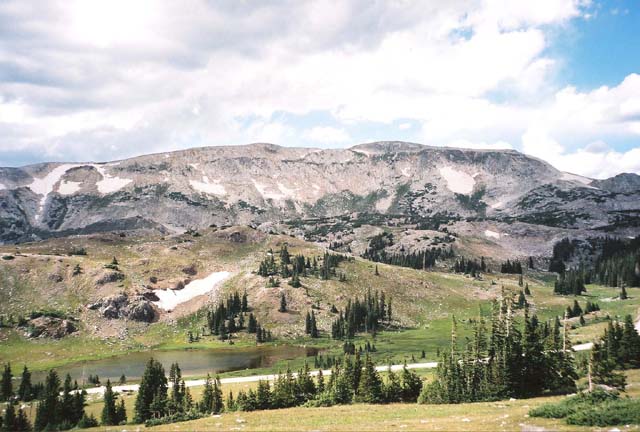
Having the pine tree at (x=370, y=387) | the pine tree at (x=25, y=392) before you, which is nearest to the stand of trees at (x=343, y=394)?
the pine tree at (x=370, y=387)

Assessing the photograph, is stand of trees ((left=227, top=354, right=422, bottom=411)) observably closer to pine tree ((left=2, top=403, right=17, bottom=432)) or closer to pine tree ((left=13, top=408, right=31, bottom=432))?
pine tree ((left=13, top=408, right=31, bottom=432))

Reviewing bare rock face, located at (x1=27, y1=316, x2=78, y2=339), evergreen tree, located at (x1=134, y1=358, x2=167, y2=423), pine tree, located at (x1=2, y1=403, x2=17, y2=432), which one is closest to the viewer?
pine tree, located at (x1=2, y1=403, x2=17, y2=432)

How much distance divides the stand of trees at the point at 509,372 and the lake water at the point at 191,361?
3691 inches

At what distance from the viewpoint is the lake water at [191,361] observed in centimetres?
14588

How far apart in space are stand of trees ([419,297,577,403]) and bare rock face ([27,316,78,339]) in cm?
17743

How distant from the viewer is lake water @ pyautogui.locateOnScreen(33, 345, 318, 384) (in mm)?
145875

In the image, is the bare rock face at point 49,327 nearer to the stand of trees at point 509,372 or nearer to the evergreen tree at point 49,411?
the evergreen tree at point 49,411

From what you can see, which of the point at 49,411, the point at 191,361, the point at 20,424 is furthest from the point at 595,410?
the point at 191,361

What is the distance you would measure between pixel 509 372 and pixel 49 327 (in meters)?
192

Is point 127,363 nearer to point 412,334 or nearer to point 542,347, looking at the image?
point 412,334

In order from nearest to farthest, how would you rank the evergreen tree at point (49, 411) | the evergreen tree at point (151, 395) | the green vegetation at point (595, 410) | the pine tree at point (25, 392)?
the green vegetation at point (595, 410), the evergreen tree at point (151, 395), the evergreen tree at point (49, 411), the pine tree at point (25, 392)

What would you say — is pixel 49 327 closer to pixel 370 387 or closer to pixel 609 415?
pixel 370 387

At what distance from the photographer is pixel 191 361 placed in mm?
162500

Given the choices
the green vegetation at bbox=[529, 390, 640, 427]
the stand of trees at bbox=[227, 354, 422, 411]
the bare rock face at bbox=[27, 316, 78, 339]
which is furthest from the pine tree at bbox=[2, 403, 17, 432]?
the bare rock face at bbox=[27, 316, 78, 339]
